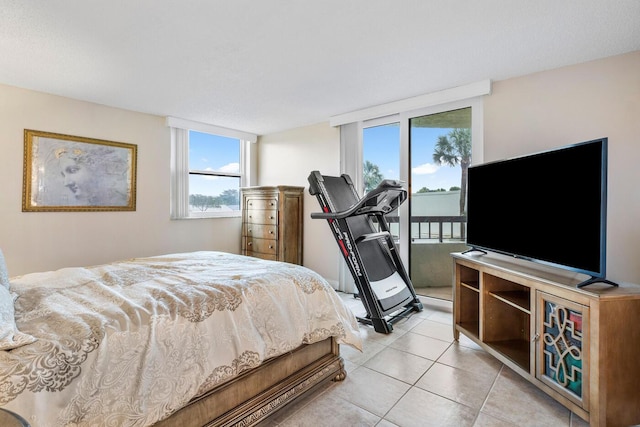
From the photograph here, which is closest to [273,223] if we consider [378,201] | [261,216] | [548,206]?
[261,216]

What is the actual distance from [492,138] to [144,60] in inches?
128

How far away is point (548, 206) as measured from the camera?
6.61 feet

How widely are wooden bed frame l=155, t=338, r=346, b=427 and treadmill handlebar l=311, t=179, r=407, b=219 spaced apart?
3.92 ft

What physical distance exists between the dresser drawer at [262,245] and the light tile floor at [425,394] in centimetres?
217

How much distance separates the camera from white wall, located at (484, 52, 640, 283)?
2.41 m

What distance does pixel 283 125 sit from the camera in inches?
185

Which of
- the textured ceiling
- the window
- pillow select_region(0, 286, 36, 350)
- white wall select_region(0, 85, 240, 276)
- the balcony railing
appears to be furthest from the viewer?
the window

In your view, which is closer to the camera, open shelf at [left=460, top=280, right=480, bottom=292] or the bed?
the bed

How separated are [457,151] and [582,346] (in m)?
2.30

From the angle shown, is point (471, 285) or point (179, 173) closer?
point (471, 285)

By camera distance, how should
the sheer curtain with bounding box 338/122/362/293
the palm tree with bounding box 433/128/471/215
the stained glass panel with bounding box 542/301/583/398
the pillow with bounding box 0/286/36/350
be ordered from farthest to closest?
the sheer curtain with bounding box 338/122/362/293
the palm tree with bounding box 433/128/471/215
the stained glass panel with bounding box 542/301/583/398
the pillow with bounding box 0/286/36/350

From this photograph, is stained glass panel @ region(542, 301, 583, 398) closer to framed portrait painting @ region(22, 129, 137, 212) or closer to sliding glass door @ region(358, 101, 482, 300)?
sliding glass door @ region(358, 101, 482, 300)

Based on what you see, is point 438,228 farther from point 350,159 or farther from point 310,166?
point 310,166

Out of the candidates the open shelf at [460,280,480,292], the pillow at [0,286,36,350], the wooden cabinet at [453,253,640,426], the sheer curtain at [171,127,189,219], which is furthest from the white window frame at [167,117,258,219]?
the wooden cabinet at [453,253,640,426]
